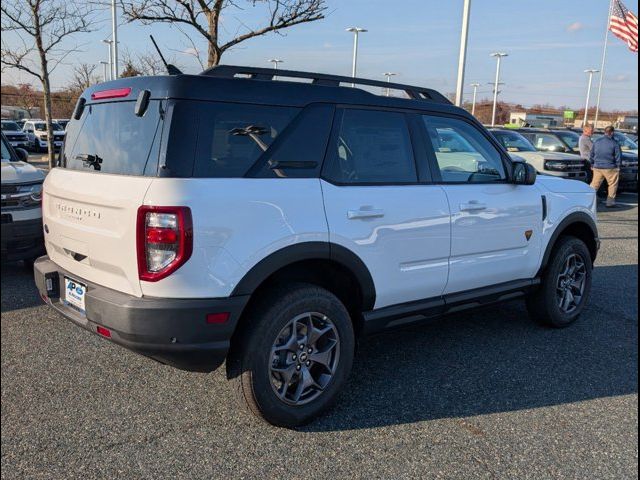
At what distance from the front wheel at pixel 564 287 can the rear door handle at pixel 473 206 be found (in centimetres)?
117

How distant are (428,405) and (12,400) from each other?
2.47 meters

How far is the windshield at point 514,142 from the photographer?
46.6 ft

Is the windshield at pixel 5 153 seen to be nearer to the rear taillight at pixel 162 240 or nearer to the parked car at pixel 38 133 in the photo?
the rear taillight at pixel 162 240

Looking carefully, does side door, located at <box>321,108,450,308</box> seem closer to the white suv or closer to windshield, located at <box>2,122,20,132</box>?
the white suv

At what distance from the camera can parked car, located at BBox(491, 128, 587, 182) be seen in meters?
13.2

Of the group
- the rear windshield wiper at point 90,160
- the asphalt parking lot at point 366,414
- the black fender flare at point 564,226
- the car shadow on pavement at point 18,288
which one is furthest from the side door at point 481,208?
the car shadow on pavement at point 18,288

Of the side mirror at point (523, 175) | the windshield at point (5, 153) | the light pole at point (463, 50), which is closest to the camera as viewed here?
the side mirror at point (523, 175)

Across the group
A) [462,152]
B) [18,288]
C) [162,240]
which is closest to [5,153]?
[18,288]

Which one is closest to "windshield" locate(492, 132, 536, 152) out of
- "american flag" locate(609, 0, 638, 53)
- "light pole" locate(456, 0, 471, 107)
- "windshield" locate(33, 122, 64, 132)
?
"light pole" locate(456, 0, 471, 107)

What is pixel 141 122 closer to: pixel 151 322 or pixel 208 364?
pixel 151 322

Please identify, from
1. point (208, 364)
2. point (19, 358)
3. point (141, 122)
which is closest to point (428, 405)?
point (208, 364)

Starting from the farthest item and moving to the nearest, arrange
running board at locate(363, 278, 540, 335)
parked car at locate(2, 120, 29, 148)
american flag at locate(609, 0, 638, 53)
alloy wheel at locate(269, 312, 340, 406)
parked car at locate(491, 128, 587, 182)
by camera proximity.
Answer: parked car at locate(2, 120, 29, 148), american flag at locate(609, 0, 638, 53), parked car at locate(491, 128, 587, 182), running board at locate(363, 278, 540, 335), alloy wheel at locate(269, 312, 340, 406)

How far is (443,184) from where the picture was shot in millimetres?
3883

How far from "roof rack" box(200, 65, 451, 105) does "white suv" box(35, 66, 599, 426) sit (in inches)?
0.5
